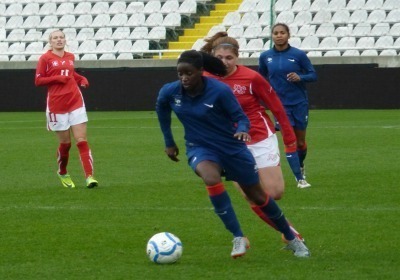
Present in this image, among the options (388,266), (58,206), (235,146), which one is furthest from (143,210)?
(388,266)

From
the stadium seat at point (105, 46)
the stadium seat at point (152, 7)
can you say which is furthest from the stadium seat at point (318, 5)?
the stadium seat at point (105, 46)

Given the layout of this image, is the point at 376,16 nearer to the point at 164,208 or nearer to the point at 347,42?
the point at 347,42

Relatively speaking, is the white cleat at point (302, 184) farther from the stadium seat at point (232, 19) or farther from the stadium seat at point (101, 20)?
the stadium seat at point (101, 20)

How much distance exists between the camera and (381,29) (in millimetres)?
30500

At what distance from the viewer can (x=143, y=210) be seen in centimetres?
1104

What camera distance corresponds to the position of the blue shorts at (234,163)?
309 inches

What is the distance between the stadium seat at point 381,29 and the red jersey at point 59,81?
18250mm

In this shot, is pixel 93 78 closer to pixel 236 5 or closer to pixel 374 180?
pixel 236 5

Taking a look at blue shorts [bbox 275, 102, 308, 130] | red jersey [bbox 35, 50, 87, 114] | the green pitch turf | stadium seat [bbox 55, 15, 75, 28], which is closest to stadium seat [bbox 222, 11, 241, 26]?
stadium seat [bbox 55, 15, 75, 28]

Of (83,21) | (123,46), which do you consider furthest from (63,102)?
(83,21)

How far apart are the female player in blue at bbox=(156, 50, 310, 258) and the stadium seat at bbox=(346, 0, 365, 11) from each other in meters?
24.0

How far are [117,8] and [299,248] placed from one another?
27.9m

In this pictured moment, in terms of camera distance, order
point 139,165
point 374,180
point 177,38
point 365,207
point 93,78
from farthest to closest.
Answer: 1. point 177,38
2. point 93,78
3. point 139,165
4. point 374,180
5. point 365,207

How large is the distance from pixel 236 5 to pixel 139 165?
1801 centimetres
